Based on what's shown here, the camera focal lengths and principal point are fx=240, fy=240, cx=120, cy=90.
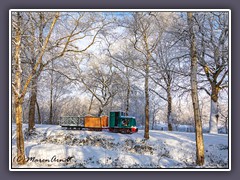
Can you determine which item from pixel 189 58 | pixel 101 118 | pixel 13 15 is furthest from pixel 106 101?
pixel 13 15

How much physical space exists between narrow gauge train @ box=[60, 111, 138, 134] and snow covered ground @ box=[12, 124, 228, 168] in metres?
0.17

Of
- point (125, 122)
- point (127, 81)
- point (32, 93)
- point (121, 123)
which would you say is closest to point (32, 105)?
point (32, 93)

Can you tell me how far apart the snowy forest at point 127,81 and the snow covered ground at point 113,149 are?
0.03 m

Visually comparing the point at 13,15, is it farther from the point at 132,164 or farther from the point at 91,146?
the point at 132,164

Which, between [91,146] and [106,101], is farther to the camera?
[106,101]

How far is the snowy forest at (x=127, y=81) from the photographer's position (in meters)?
6.22

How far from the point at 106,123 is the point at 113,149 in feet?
3.26

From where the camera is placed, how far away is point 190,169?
5.92 m

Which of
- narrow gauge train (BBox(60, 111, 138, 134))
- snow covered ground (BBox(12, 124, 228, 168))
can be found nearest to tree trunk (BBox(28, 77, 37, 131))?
snow covered ground (BBox(12, 124, 228, 168))

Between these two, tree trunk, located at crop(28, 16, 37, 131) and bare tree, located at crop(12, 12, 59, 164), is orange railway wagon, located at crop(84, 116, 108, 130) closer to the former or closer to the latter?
tree trunk, located at crop(28, 16, 37, 131)

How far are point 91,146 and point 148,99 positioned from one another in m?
2.57

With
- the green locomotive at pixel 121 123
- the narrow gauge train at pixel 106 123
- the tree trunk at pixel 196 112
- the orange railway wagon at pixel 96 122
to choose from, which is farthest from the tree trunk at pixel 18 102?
the tree trunk at pixel 196 112

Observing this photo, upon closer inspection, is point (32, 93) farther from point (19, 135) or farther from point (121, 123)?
point (121, 123)

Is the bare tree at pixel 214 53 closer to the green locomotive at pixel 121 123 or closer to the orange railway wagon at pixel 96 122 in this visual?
the green locomotive at pixel 121 123
